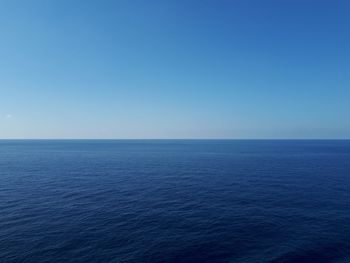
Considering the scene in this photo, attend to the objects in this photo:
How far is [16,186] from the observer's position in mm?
65938

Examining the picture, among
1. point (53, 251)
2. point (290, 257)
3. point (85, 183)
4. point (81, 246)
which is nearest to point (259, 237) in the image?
point (290, 257)

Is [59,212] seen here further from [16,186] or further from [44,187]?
[16,186]

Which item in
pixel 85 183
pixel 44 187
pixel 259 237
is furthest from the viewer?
pixel 85 183

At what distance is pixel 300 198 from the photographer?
2125 inches

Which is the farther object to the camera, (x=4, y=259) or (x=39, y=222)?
(x=39, y=222)

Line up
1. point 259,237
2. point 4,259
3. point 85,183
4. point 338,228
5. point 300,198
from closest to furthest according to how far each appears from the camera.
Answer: point 4,259 < point 259,237 < point 338,228 < point 300,198 < point 85,183

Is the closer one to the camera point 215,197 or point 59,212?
point 59,212

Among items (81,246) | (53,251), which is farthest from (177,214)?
(53,251)

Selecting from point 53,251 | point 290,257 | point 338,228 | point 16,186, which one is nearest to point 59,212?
point 53,251

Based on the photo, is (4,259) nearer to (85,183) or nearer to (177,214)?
(177,214)

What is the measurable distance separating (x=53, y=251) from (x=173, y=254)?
15.8 m

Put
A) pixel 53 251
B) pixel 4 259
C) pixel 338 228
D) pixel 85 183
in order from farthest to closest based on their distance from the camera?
pixel 85 183 → pixel 338 228 → pixel 53 251 → pixel 4 259

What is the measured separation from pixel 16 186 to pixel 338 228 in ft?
254

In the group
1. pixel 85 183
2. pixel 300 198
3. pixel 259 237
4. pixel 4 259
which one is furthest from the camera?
pixel 85 183
